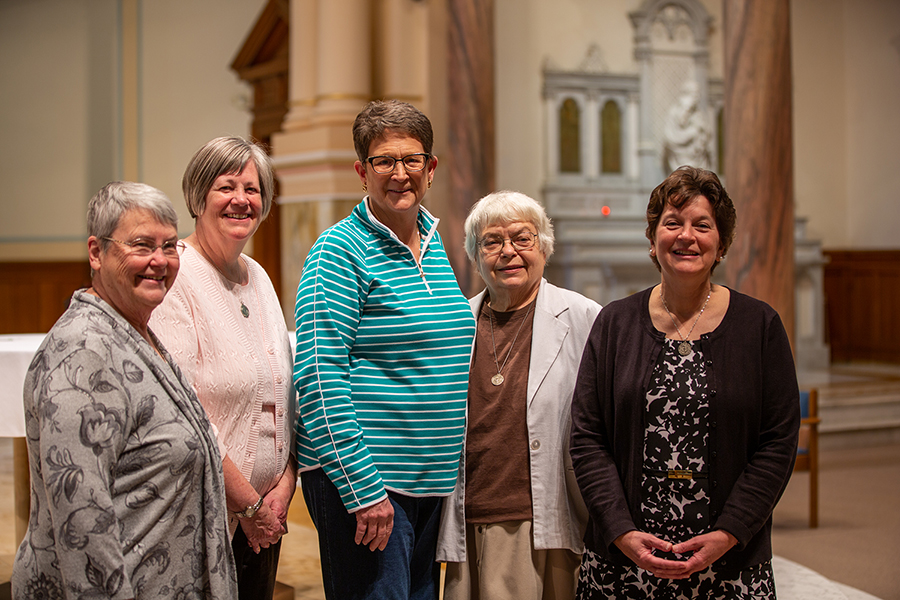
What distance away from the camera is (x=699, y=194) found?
6.38 feet

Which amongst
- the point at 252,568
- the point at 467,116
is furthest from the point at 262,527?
the point at 467,116

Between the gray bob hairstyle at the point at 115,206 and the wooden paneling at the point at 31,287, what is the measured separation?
23.5 feet

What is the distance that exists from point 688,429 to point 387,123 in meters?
1.00

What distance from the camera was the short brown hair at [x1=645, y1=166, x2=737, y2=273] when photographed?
194cm

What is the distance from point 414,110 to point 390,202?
23 cm

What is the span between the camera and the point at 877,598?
350 centimetres

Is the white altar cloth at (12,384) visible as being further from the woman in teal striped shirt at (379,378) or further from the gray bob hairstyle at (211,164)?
the woman in teal striped shirt at (379,378)

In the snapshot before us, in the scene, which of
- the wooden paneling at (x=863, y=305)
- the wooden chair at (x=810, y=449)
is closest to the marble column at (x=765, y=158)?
the wooden chair at (x=810, y=449)

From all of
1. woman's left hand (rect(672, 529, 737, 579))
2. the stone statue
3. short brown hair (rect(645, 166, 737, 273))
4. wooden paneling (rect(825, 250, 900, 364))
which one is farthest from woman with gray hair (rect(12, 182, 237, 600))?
wooden paneling (rect(825, 250, 900, 364))

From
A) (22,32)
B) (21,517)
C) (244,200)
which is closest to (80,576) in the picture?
(244,200)

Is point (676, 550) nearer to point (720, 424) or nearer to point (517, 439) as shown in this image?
point (720, 424)

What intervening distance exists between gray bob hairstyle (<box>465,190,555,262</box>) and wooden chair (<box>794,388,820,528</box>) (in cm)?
283

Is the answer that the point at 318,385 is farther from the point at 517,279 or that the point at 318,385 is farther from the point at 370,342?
the point at 517,279

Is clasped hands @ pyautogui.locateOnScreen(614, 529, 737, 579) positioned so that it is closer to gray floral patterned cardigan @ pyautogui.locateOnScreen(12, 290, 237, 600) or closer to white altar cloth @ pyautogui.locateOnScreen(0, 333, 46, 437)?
gray floral patterned cardigan @ pyautogui.locateOnScreen(12, 290, 237, 600)
